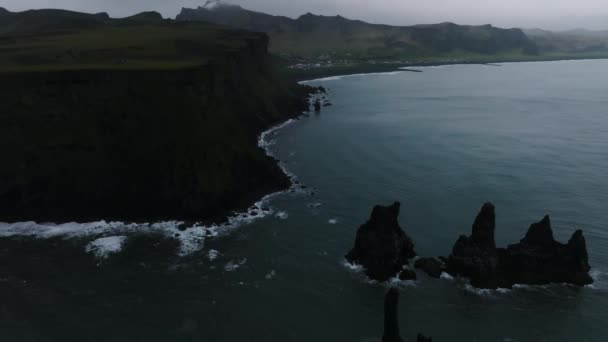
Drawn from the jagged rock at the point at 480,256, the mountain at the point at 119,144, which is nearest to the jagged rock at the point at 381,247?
the jagged rock at the point at 480,256

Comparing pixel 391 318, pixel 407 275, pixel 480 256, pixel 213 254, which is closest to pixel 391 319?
pixel 391 318

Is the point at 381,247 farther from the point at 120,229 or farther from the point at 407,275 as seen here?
the point at 120,229

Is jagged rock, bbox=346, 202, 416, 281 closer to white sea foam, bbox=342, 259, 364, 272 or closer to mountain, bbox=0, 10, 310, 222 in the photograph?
white sea foam, bbox=342, 259, 364, 272

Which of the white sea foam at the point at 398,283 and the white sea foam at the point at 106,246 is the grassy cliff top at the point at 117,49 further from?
the white sea foam at the point at 398,283

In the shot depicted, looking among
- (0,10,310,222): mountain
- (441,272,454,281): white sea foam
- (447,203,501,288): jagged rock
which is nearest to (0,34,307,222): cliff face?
(0,10,310,222): mountain

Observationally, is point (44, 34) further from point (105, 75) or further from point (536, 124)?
point (536, 124)

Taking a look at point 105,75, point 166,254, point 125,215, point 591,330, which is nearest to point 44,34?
point 105,75
